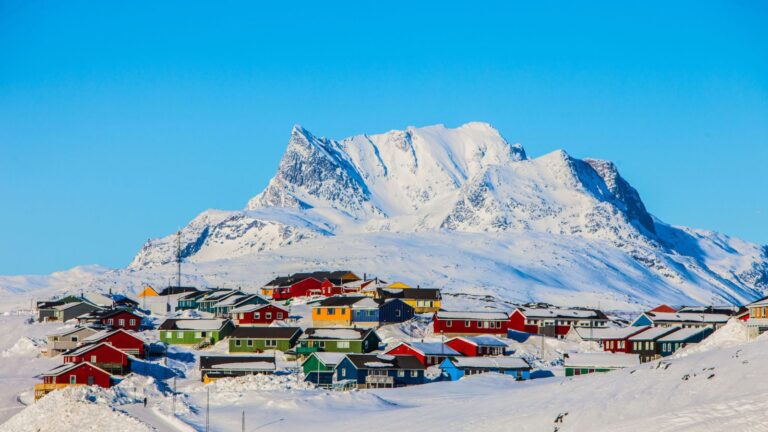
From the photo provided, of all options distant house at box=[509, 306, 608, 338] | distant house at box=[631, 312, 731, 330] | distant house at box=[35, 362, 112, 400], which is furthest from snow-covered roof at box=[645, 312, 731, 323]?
distant house at box=[35, 362, 112, 400]

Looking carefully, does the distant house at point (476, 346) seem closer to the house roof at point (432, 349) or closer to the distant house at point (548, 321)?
the house roof at point (432, 349)

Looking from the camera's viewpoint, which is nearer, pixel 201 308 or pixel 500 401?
pixel 500 401

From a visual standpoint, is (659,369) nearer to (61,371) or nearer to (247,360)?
(247,360)

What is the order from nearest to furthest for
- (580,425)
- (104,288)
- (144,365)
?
(580,425), (144,365), (104,288)

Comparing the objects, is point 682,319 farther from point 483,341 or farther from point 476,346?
point 476,346

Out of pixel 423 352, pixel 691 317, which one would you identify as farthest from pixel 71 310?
pixel 691 317

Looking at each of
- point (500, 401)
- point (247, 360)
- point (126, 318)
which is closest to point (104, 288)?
point (126, 318)

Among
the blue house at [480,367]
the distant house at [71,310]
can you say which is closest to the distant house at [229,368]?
the blue house at [480,367]

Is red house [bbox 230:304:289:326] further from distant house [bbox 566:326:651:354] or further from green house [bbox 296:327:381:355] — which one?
distant house [bbox 566:326:651:354]
